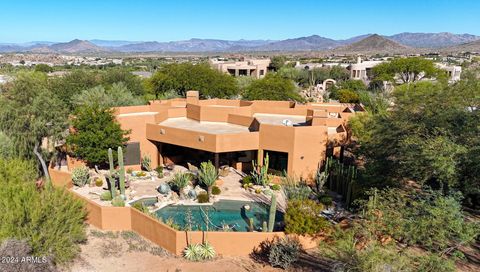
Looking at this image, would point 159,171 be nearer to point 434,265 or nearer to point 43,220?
point 43,220

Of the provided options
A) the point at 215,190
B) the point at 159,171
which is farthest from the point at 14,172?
the point at 215,190

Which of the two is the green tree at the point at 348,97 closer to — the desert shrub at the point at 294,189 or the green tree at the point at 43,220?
the desert shrub at the point at 294,189

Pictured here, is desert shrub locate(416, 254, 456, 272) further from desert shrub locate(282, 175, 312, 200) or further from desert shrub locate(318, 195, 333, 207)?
desert shrub locate(318, 195, 333, 207)

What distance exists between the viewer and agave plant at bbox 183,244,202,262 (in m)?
15.9

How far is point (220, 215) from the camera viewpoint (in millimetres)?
20266

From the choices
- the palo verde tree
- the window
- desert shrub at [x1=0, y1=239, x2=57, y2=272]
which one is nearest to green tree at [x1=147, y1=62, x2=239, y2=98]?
the window

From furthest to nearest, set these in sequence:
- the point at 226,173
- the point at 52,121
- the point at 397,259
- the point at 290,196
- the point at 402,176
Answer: the point at 226,173
the point at 52,121
the point at 290,196
the point at 402,176
the point at 397,259

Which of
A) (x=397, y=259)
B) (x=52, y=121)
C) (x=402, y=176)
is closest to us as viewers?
(x=397, y=259)

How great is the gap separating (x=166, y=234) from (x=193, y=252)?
1590mm

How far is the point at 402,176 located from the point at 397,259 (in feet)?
24.7

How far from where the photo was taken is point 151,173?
85.4ft

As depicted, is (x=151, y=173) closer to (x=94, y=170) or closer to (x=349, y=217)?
(x=94, y=170)

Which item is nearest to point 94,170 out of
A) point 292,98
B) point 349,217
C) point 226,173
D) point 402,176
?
point 226,173

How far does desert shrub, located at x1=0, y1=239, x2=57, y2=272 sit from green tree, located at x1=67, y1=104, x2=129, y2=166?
1167 centimetres
